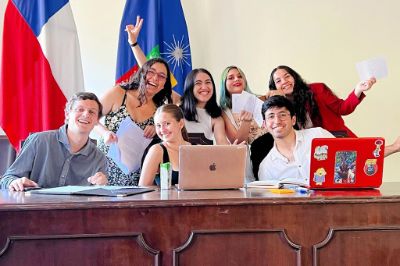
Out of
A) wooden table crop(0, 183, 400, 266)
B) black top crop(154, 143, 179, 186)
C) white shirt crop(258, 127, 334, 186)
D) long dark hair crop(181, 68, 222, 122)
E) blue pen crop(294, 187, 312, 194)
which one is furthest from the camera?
long dark hair crop(181, 68, 222, 122)

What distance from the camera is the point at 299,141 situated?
92.4 inches

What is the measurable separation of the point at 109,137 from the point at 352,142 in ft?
3.90

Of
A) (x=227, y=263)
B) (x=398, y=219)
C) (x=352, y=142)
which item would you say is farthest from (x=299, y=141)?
(x=227, y=263)

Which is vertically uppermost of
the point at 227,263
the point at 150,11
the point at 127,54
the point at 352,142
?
the point at 150,11

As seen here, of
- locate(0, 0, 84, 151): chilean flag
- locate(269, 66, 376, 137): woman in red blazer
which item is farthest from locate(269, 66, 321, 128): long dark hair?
locate(0, 0, 84, 151): chilean flag

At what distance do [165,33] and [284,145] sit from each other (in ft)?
5.19

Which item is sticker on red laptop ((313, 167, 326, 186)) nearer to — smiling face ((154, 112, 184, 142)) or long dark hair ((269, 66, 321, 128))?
smiling face ((154, 112, 184, 142))

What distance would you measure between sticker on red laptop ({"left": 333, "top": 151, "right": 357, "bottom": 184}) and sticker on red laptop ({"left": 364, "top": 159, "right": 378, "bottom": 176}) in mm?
46

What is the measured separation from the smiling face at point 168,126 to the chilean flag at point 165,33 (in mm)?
1264

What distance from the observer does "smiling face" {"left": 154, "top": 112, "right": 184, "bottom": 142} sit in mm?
2168

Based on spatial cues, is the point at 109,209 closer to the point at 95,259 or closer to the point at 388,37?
the point at 95,259

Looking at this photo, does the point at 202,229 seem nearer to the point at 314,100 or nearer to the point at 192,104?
the point at 192,104

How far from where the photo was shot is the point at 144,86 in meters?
2.61

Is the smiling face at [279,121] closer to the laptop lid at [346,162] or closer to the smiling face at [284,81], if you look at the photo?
the smiling face at [284,81]
